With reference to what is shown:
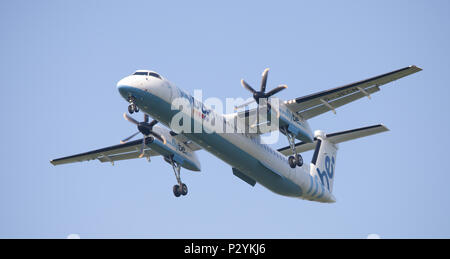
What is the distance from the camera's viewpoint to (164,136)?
92.7 ft

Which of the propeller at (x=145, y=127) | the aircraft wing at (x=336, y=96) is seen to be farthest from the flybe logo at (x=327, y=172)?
the propeller at (x=145, y=127)

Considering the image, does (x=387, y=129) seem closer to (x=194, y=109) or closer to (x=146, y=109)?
(x=194, y=109)

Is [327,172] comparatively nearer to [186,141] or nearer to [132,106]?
[186,141]

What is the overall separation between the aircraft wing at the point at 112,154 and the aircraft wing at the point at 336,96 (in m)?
8.41

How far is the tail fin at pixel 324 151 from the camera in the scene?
2995cm

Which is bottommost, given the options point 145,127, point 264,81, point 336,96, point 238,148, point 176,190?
point 176,190

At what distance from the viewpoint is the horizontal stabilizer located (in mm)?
27203

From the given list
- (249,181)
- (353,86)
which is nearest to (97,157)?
(249,181)

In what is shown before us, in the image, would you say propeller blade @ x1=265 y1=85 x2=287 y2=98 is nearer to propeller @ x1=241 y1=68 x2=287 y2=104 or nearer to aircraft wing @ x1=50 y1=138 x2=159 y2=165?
propeller @ x1=241 y1=68 x2=287 y2=104

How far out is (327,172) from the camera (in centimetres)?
3162

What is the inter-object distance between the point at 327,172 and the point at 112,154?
1180cm

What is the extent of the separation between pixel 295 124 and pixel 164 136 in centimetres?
652

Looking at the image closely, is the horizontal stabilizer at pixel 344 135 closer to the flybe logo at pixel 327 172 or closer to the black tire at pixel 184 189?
the flybe logo at pixel 327 172

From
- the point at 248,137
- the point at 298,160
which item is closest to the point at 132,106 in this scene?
the point at 248,137
